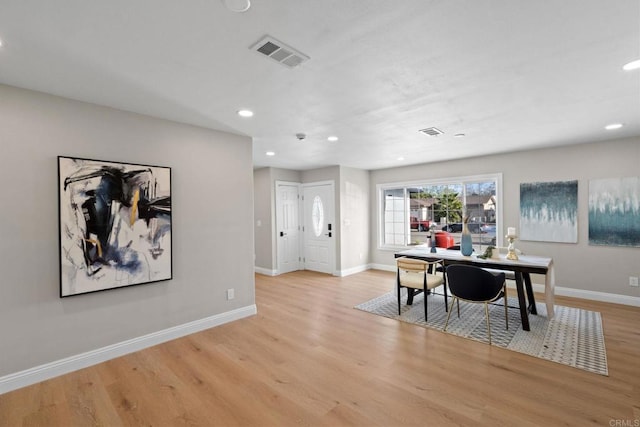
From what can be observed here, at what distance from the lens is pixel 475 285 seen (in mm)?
3320

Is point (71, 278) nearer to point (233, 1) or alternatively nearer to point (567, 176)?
point (233, 1)

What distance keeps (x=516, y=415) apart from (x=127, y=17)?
3.50m

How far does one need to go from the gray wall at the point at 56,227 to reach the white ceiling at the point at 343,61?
0.23 metres

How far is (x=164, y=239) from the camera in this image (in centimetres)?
321

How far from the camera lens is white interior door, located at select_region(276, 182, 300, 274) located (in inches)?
267

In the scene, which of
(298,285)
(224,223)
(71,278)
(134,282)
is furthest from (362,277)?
(71,278)

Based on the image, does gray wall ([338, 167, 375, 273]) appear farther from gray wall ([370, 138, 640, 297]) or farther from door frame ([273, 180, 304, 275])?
gray wall ([370, 138, 640, 297])

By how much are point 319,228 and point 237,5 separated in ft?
18.4

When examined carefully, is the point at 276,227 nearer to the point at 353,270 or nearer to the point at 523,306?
the point at 353,270

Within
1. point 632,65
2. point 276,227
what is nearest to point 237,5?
point 632,65

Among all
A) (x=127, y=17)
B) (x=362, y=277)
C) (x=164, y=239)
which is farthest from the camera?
(x=362, y=277)

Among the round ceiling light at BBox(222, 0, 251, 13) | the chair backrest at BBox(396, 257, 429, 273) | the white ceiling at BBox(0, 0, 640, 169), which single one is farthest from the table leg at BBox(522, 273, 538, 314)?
the round ceiling light at BBox(222, 0, 251, 13)

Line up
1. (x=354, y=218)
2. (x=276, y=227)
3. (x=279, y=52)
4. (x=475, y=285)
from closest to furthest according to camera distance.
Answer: (x=279, y=52)
(x=475, y=285)
(x=276, y=227)
(x=354, y=218)

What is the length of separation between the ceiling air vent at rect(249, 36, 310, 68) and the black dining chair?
2.78 m
